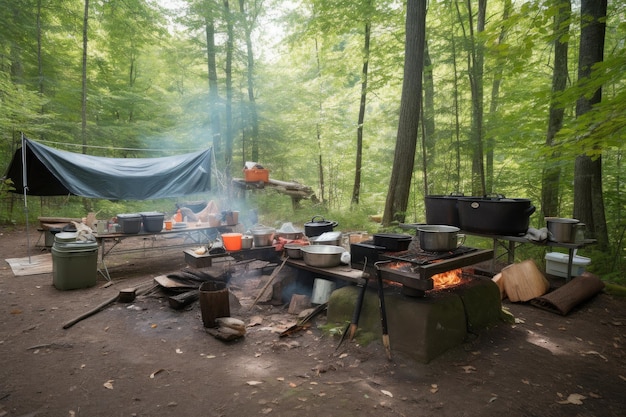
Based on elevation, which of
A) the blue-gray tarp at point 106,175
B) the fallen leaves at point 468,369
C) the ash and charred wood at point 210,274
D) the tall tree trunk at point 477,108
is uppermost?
the tall tree trunk at point 477,108

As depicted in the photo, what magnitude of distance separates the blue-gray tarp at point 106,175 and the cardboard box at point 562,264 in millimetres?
7364

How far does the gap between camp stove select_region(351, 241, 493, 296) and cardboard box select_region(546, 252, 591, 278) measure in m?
1.98

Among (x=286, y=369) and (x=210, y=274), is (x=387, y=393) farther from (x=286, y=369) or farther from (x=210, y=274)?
(x=210, y=274)

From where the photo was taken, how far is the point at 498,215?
168 inches

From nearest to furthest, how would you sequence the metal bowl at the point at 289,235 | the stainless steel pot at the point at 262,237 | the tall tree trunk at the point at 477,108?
1. the stainless steel pot at the point at 262,237
2. the metal bowl at the point at 289,235
3. the tall tree trunk at the point at 477,108

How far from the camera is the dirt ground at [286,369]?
2.33 metres

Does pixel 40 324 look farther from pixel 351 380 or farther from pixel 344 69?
pixel 344 69

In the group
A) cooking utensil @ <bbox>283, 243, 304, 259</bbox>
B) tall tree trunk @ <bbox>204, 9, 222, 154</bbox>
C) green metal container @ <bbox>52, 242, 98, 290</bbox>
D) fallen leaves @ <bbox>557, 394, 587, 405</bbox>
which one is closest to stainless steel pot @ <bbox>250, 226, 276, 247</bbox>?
cooking utensil @ <bbox>283, 243, 304, 259</bbox>

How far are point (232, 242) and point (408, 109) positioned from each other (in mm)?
4268

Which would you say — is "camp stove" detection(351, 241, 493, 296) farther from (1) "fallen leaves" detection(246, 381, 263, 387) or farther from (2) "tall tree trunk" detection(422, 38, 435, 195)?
(2) "tall tree trunk" detection(422, 38, 435, 195)

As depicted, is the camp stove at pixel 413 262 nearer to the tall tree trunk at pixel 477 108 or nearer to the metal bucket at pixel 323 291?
the metal bucket at pixel 323 291

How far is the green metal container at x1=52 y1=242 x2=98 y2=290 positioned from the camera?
4.80 metres

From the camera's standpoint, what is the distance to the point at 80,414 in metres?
2.25

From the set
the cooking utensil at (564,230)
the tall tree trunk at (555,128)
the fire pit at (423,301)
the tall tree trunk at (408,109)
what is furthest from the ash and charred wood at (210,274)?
the tall tree trunk at (555,128)
